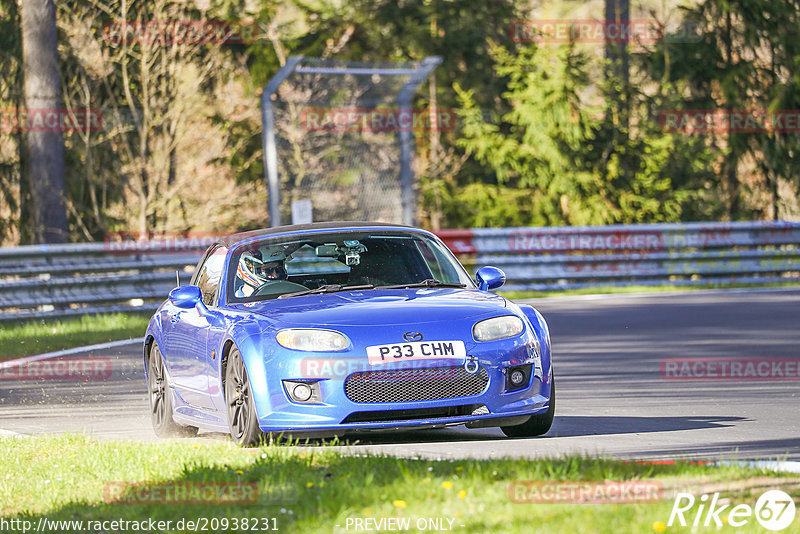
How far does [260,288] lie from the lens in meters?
9.16

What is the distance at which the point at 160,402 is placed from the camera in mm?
9898

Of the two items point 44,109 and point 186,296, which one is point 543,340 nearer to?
point 186,296

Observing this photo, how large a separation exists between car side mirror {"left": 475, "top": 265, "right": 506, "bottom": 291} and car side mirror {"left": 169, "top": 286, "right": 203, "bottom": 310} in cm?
185

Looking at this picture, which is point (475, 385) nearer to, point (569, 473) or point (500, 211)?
point (569, 473)

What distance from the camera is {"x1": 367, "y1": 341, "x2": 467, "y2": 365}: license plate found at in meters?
8.00

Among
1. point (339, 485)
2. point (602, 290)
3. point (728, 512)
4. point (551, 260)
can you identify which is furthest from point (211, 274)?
point (602, 290)

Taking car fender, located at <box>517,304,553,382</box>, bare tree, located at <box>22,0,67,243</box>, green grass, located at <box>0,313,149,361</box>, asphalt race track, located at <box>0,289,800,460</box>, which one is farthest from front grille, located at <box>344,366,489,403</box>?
bare tree, located at <box>22,0,67,243</box>

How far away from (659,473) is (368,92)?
18697mm

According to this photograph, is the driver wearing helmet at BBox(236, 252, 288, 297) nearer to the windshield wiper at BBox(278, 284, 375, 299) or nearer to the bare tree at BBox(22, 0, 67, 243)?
the windshield wiper at BBox(278, 284, 375, 299)

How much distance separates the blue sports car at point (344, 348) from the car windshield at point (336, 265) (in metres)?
0.01

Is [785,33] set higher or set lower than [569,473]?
higher

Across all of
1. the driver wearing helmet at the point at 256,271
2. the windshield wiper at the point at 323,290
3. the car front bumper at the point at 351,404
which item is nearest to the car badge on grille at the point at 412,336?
the car front bumper at the point at 351,404

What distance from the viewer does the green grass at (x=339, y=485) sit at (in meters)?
5.50

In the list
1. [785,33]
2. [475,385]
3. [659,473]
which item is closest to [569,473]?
[659,473]
